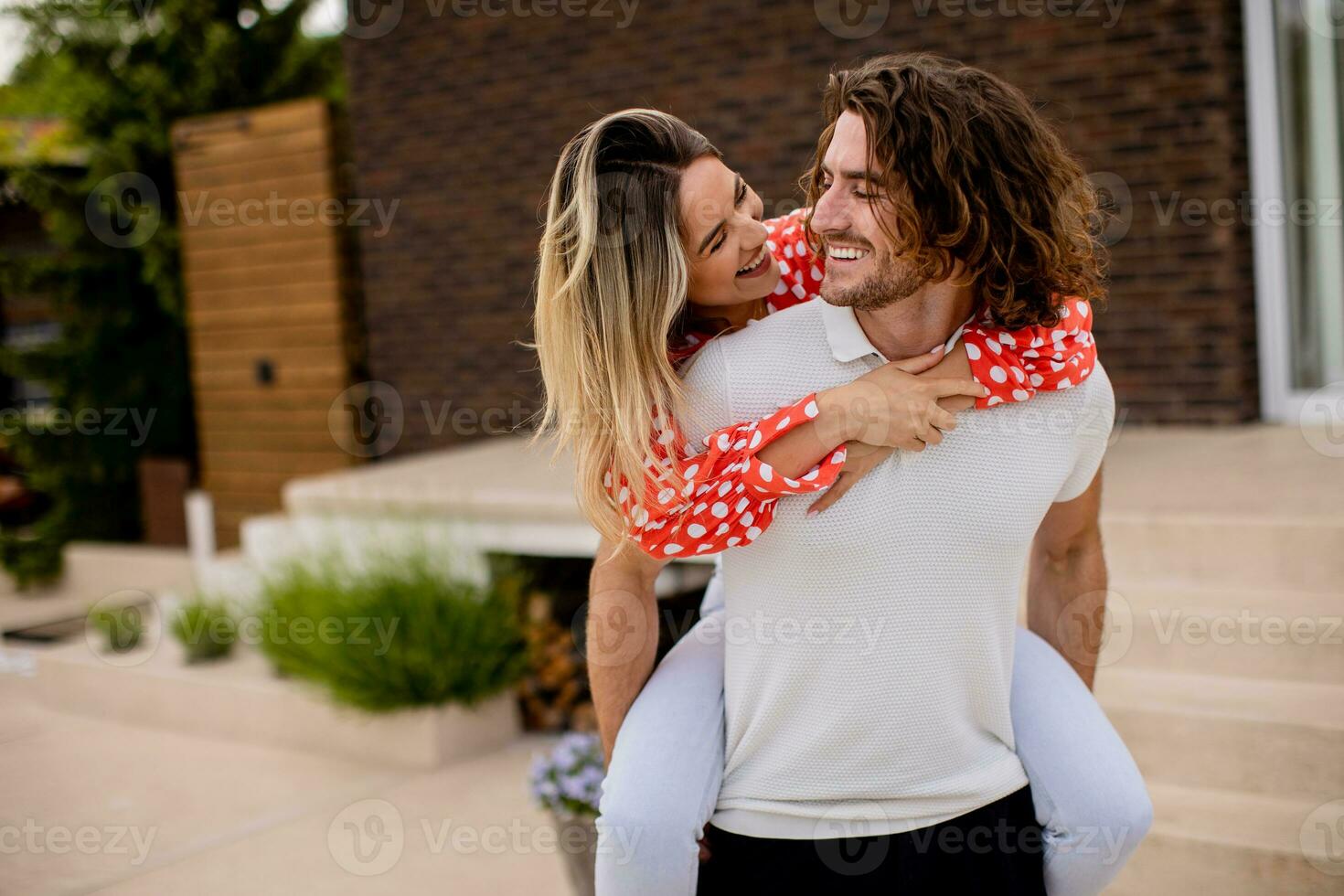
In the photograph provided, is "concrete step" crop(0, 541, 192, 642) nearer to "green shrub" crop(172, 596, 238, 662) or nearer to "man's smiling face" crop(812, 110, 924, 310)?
"green shrub" crop(172, 596, 238, 662)

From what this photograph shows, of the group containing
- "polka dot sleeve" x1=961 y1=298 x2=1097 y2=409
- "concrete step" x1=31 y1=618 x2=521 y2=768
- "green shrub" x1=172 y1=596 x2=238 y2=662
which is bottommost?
"concrete step" x1=31 y1=618 x2=521 y2=768

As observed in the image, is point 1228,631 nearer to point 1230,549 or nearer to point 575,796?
point 1230,549

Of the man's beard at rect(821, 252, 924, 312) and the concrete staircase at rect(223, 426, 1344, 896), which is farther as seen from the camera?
the concrete staircase at rect(223, 426, 1344, 896)

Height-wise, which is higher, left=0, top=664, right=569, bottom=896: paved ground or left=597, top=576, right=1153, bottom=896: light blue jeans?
left=597, top=576, right=1153, bottom=896: light blue jeans

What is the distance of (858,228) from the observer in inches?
65.8

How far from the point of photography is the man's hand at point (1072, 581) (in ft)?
6.44

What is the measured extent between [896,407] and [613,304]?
398 mm

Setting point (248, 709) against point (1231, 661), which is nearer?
point (1231, 661)

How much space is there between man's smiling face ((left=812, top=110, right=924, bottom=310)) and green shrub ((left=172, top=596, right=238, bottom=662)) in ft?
14.6

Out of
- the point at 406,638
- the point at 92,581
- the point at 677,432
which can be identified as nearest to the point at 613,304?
the point at 677,432

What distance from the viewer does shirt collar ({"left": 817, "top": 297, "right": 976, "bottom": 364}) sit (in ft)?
5.73

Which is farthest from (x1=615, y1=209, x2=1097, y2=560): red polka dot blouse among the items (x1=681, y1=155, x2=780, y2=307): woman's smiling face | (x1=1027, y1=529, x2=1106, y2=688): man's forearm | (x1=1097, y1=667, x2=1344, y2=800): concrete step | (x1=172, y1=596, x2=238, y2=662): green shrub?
(x1=172, y1=596, x2=238, y2=662): green shrub

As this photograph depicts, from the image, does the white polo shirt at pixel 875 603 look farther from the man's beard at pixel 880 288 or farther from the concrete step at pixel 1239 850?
the concrete step at pixel 1239 850

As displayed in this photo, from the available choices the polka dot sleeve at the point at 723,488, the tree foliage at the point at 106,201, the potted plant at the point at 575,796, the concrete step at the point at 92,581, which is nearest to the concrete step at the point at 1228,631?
the potted plant at the point at 575,796
